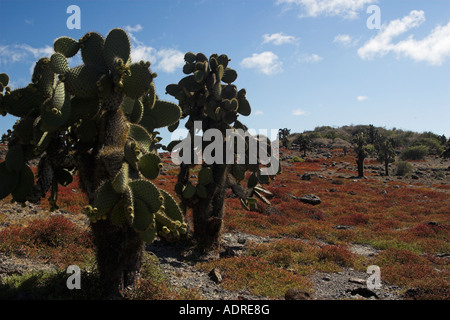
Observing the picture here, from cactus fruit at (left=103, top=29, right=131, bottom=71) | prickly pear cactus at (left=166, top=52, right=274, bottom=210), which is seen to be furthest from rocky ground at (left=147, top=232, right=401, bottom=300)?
cactus fruit at (left=103, top=29, right=131, bottom=71)

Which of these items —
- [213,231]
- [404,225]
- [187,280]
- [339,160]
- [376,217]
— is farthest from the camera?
[339,160]

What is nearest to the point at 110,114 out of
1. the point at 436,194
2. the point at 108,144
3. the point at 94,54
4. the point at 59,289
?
the point at 108,144

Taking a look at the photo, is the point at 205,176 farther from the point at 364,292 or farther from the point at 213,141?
the point at 364,292

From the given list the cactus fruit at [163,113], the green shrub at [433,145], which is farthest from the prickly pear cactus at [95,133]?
the green shrub at [433,145]

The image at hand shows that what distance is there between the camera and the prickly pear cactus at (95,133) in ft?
16.1

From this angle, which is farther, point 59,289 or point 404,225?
point 404,225

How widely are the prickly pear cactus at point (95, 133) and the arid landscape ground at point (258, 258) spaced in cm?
190

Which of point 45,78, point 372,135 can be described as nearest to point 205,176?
point 45,78

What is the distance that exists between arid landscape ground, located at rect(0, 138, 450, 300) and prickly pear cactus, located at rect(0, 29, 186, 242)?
74.9 inches

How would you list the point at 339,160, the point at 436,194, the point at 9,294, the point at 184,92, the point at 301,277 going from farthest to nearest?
1. the point at 339,160
2. the point at 436,194
3. the point at 184,92
4. the point at 301,277
5. the point at 9,294

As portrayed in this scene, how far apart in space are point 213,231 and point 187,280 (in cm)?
228

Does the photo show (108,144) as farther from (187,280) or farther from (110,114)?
(187,280)

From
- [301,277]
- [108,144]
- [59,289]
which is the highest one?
[108,144]
